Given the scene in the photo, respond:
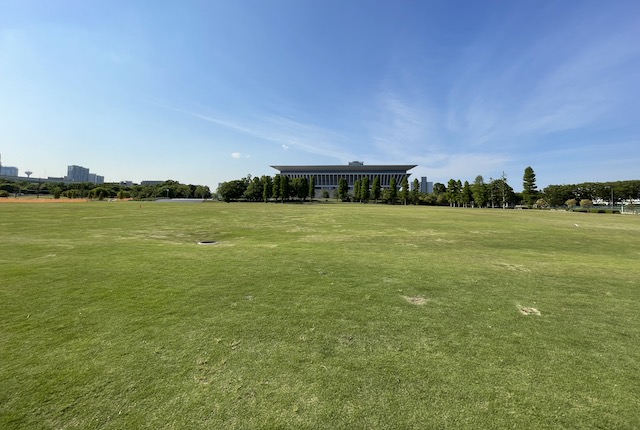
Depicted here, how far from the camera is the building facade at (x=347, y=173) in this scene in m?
168

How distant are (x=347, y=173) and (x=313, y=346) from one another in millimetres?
171509

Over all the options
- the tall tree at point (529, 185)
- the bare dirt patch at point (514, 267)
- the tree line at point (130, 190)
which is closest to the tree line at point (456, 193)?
the tall tree at point (529, 185)

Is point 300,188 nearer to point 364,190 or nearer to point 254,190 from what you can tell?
point 254,190

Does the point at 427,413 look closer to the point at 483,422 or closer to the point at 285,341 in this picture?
the point at 483,422

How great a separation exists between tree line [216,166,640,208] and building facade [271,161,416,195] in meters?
46.9

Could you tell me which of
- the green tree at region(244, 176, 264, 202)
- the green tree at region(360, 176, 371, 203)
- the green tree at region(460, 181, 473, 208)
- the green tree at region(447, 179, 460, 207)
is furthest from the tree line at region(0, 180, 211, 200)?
the green tree at region(460, 181, 473, 208)

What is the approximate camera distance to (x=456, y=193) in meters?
105

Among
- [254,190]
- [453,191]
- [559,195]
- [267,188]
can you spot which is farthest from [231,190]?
[559,195]

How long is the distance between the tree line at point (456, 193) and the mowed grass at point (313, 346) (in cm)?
9319

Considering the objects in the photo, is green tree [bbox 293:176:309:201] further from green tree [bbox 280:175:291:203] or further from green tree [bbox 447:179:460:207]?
green tree [bbox 447:179:460:207]

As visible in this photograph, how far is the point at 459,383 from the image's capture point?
13.4 feet

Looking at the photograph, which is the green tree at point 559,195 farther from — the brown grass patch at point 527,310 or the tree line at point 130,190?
the tree line at point 130,190

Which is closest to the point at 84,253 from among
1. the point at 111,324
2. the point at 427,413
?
the point at 111,324

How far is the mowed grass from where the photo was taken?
3561mm
